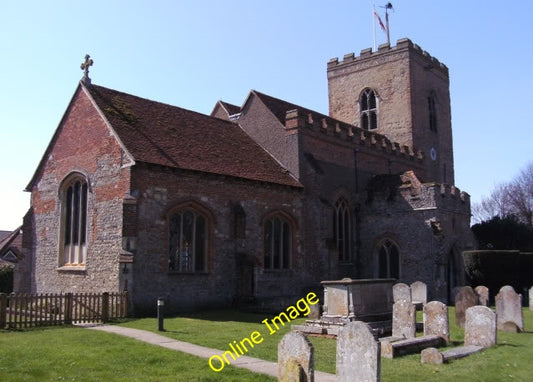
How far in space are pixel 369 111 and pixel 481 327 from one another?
79.1ft

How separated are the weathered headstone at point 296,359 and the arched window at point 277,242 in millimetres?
14123

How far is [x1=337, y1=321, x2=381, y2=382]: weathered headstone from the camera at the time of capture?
7.68 meters

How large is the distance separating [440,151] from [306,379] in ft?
99.7

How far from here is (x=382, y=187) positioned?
26.4m

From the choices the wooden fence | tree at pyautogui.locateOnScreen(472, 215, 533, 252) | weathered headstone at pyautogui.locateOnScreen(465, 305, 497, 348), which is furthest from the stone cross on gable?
tree at pyautogui.locateOnScreen(472, 215, 533, 252)

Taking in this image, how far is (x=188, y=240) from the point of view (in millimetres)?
19625

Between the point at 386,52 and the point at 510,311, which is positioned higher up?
the point at 386,52

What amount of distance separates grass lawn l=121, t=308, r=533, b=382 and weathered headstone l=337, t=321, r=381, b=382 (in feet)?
3.49

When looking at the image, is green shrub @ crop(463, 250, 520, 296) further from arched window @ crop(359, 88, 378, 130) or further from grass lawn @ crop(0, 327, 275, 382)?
grass lawn @ crop(0, 327, 275, 382)

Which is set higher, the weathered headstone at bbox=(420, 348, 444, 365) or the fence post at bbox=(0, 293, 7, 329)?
the fence post at bbox=(0, 293, 7, 329)

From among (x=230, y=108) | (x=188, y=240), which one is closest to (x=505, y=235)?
(x=230, y=108)

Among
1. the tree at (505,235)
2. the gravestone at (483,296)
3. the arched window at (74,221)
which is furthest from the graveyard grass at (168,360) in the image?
the tree at (505,235)

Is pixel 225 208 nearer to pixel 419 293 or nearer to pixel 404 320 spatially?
pixel 419 293

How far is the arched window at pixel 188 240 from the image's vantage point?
19188mm
